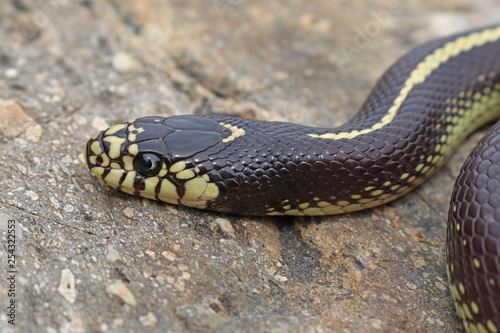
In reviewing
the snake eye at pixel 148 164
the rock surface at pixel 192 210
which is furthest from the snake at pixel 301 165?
the rock surface at pixel 192 210

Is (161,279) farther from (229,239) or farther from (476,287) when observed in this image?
(476,287)

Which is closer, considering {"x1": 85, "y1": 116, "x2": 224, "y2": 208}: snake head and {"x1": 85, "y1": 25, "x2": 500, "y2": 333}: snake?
{"x1": 85, "y1": 25, "x2": 500, "y2": 333}: snake

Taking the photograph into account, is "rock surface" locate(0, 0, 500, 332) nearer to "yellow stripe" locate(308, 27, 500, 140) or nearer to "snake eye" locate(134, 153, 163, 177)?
"snake eye" locate(134, 153, 163, 177)

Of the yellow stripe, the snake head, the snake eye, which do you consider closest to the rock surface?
the snake head

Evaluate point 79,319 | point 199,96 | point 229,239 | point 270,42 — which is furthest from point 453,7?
point 79,319

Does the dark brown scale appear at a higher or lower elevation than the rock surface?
higher

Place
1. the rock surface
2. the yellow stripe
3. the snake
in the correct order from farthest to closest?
the yellow stripe
the snake
the rock surface

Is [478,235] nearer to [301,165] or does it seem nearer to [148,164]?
A: [301,165]
